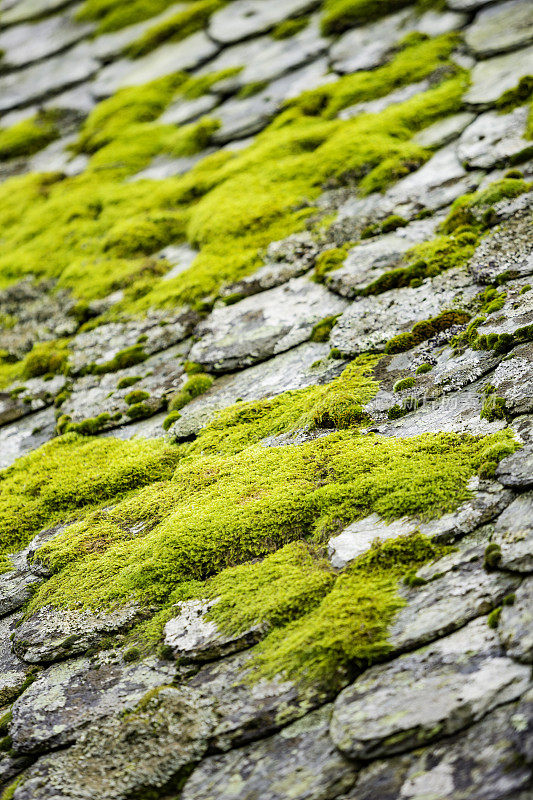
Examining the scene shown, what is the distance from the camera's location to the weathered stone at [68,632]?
871 cm

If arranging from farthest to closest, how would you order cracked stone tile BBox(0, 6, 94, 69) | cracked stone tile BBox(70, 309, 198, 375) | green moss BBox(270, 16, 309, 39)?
cracked stone tile BBox(0, 6, 94, 69), green moss BBox(270, 16, 309, 39), cracked stone tile BBox(70, 309, 198, 375)

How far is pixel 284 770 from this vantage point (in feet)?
20.7

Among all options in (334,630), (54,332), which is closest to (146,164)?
(54,332)

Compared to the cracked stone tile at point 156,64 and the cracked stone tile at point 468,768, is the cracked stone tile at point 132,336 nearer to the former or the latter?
the cracked stone tile at point 468,768

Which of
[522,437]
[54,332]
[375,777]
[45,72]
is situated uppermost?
[45,72]

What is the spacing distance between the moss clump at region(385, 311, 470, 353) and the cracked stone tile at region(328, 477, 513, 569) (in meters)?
4.68

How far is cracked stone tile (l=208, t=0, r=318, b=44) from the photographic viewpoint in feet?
110

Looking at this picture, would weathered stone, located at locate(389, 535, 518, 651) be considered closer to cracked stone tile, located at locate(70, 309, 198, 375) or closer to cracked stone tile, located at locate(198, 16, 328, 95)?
cracked stone tile, located at locate(70, 309, 198, 375)

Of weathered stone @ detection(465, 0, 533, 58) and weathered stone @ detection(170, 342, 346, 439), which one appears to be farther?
weathered stone @ detection(465, 0, 533, 58)

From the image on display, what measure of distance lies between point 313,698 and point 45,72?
47.2 meters

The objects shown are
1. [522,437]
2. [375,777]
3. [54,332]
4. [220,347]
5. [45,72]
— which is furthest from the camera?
[45,72]

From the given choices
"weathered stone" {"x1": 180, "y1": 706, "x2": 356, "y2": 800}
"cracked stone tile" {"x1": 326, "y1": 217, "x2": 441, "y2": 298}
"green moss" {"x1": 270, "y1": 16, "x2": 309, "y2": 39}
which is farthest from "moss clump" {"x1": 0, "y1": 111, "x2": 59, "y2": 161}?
"weathered stone" {"x1": 180, "y1": 706, "x2": 356, "y2": 800}

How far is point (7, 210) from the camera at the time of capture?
29406 millimetres

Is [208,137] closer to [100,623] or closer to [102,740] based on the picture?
[100,623]
